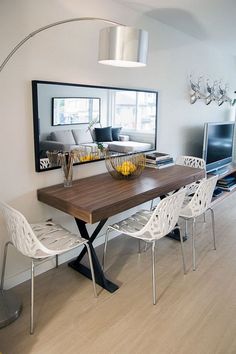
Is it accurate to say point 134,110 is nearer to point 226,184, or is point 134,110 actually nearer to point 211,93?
point 211,93

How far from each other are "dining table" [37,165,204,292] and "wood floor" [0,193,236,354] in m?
0.20

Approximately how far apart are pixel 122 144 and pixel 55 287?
1491 millimetres

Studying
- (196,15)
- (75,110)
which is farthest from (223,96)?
(75,110)

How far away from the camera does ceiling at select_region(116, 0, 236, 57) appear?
8.55 feet

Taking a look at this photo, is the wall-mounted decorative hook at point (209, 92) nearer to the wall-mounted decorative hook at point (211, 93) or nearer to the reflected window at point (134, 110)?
the wall-mounted decorative hook at point (211, 93)

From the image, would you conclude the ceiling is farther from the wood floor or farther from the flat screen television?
the wood floor

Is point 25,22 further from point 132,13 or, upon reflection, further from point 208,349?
point 208,349

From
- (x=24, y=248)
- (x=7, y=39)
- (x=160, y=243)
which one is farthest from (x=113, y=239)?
(x=7, y=39)

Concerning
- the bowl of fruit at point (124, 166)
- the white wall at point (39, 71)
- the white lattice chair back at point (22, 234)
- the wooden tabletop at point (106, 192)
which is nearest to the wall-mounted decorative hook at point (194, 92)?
the white wall at point (39, 71)

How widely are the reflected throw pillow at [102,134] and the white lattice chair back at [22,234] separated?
3.74 ft

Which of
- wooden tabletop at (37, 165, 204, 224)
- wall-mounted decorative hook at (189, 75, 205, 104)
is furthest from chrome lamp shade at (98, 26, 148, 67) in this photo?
wall-mounted decorative hook at (189, 75, 205, 104)

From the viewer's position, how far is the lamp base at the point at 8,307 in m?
1.87

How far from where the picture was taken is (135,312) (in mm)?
2016

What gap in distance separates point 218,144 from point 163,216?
2663 mm
